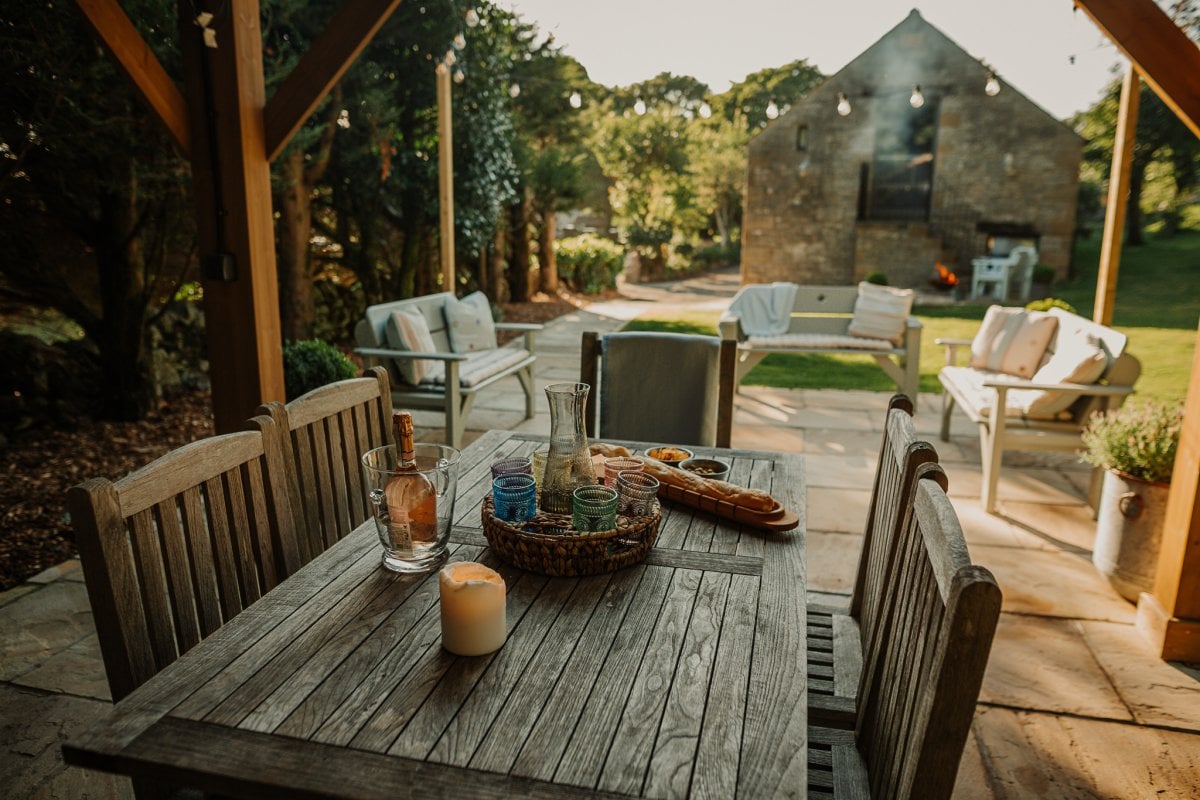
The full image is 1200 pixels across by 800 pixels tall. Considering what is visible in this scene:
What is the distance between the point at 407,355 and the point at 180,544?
9.54ft

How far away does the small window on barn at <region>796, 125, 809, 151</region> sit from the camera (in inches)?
540

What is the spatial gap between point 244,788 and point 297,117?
101 inches

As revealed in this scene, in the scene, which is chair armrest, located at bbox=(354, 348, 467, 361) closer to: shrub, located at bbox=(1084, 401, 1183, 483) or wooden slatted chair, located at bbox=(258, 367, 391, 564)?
wooden slatted chair, located at bbox=(258, 367, 391, 564)

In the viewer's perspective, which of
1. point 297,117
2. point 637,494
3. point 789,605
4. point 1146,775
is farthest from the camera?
point 297,117

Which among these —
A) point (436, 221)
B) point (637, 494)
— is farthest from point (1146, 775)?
point (436, 221)

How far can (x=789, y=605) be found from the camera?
4.41 feet

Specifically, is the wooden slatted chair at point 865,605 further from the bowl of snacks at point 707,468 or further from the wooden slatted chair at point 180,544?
the wooden slatted chair at point 180,544

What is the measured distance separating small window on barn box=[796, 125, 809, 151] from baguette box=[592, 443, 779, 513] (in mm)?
13135

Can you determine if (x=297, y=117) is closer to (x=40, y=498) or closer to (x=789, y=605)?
(x=40, y=498)

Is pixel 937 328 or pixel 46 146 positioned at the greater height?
pixel 46 146

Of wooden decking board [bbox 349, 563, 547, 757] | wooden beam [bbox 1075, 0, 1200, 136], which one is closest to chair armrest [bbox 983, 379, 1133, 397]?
wooden beam [bbox 1075, 0, 1200, 136]

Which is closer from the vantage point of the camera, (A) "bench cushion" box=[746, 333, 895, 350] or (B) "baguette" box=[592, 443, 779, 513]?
(B) "baguette" box=[592, 443, 779, 513]

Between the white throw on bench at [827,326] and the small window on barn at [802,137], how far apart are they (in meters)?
8.14

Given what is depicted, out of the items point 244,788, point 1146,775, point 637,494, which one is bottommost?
point 1146,775
